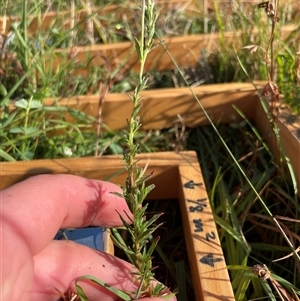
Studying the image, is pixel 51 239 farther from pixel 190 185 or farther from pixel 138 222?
pixel 190 185

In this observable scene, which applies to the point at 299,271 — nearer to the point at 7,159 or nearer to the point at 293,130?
the point at 293,130

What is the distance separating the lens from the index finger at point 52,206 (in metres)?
0.74

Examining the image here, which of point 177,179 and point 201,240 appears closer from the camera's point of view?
point 201,240

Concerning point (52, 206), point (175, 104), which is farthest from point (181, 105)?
point (52, 206)

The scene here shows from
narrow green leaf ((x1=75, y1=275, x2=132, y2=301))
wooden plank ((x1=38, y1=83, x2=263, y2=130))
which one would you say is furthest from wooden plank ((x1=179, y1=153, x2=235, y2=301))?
wooden plank ((x1=38, y1=83, x2=263, y2=130))

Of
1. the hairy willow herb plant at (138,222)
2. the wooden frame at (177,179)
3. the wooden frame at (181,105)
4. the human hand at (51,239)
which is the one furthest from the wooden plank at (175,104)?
the hairy willow herb plant at (138,222)

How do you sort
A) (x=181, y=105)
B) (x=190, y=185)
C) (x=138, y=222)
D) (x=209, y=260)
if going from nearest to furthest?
(x=138, y=222) → (x=209, y=260) → (x=190, y=185) → (x=181, y=105)

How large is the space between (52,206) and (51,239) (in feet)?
0.20

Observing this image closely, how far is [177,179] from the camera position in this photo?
3.76ft

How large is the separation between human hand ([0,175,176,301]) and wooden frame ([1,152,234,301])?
13 centimetres

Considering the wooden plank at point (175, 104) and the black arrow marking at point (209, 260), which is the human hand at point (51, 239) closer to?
the black arrow marking at point (209, 260)

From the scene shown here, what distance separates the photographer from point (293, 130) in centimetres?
112

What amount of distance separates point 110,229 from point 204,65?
30.8 inches

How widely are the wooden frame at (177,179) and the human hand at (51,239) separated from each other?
0.13m
